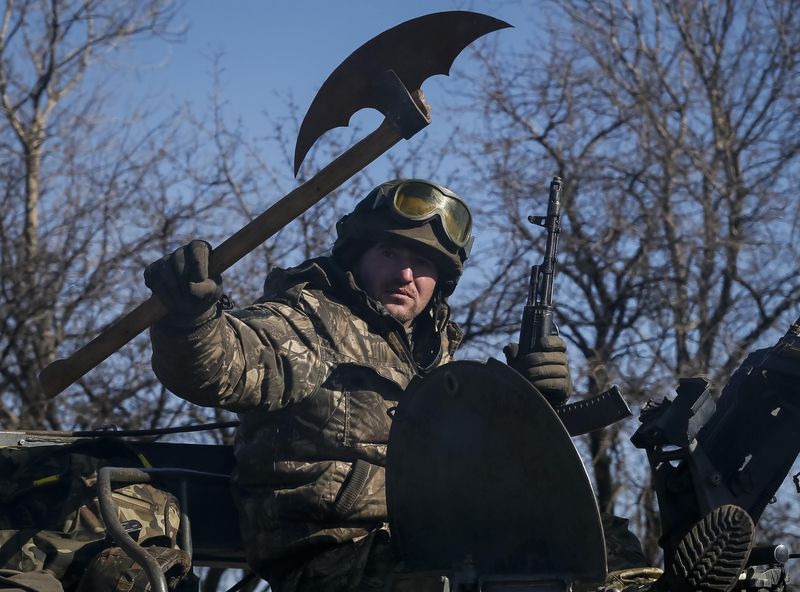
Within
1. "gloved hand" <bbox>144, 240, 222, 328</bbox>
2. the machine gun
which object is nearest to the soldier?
"gloved hand" <bbox>144, 240, 222, 328</bbox>

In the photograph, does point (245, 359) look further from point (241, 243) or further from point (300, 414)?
point (241, 243)

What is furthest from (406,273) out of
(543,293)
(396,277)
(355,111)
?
(355,111)

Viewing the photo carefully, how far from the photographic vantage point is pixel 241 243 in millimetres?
4449

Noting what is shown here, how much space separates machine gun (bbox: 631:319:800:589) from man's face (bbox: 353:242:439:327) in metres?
1.41

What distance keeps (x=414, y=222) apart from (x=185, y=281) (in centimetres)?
153

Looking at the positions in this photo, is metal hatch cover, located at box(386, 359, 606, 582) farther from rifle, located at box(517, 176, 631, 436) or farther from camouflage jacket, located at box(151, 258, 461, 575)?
rifle, located at box(517, 176, 631, 436)

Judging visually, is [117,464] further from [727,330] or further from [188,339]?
[727,330]

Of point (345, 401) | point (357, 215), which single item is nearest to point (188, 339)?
point (345, 401)

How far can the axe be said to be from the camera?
14.6 ft


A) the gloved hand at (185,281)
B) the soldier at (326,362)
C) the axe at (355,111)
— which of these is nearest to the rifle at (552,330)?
the soldier at (326,362)

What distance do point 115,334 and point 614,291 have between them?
885 centimetres

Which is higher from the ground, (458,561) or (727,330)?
(727,330)

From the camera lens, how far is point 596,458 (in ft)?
→ 37.8

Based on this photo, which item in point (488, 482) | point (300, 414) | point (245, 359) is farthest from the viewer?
point (300, 414)
